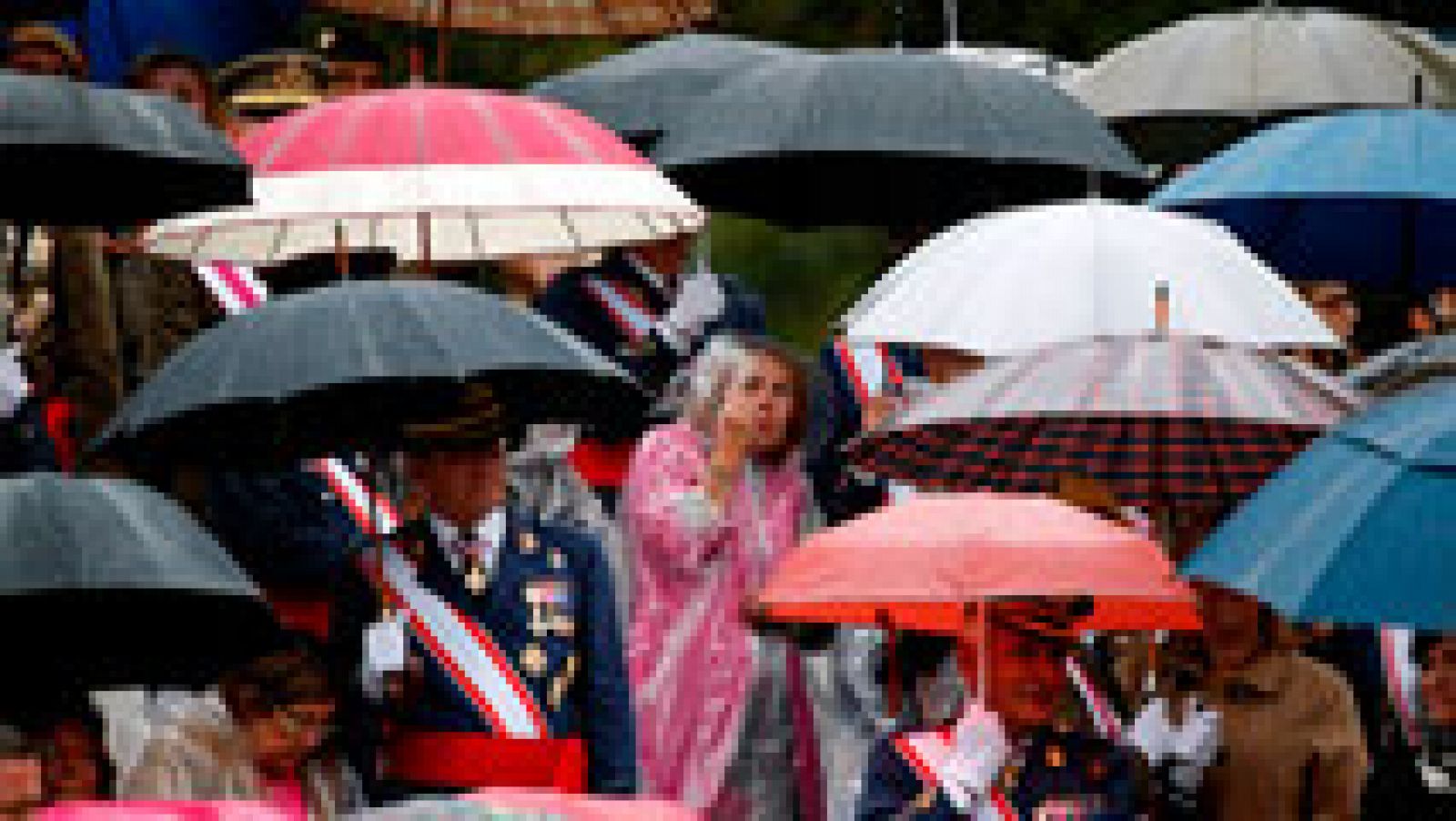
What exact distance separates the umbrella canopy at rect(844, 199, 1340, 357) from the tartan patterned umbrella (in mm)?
331

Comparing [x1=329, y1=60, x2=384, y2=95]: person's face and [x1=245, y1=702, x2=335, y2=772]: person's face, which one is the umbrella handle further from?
[x1=329, y1=60, x2=384, y2=95]: person's face

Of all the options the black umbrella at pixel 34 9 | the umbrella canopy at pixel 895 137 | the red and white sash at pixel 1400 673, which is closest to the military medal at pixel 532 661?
the black umbrella at pixel 34 9

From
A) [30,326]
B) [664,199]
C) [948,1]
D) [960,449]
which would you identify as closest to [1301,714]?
[960,449]

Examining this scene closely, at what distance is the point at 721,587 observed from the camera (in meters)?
10.5

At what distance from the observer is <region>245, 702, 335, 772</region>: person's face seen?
8.12 metres

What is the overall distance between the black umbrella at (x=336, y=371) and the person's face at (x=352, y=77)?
3.79 m

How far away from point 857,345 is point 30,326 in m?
2.18

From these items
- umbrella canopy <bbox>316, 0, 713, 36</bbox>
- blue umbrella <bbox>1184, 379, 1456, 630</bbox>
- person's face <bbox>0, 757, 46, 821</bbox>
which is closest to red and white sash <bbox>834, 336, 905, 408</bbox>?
umbrella canopy <bbox>316, 0, 713, 36</bbox>

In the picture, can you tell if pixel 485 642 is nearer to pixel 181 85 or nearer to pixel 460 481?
pixel 460 481

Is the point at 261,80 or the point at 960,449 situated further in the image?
the point at 261,80

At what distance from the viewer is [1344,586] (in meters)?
6.42

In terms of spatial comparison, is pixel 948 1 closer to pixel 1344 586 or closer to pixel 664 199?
pixel 664 199

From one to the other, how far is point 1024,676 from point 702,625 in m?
2.94

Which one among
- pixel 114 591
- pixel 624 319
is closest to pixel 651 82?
pixel 624 319
